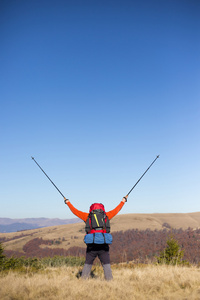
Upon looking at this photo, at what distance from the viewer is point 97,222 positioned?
5746mm

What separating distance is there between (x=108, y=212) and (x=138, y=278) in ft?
6.51

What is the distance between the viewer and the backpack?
5754 mm

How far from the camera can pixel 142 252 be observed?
137ft

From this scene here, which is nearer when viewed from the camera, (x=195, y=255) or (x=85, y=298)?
(x=85, y=298)

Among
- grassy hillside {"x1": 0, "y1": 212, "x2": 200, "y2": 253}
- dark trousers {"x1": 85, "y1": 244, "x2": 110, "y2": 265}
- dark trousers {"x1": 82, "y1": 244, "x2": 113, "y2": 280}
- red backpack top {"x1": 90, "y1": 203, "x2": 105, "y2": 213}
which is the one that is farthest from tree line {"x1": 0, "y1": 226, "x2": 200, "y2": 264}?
red backpack top {"x1": 90, "y1": 203, "x2": 105, "y2": 213}

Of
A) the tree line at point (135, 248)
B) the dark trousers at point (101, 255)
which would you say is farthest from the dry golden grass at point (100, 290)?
the tree line at point (135, 248)

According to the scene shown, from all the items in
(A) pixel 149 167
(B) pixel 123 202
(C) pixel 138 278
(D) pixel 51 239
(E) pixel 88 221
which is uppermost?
(A) pixel 149 167

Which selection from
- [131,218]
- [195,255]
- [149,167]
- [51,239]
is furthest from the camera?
[131,218]

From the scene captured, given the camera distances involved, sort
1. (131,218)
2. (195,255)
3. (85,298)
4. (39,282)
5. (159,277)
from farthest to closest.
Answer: (131,218), (195,255), (159,277), (39,282), (85,298)

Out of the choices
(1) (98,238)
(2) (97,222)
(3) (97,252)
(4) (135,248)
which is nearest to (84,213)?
(2) (97,222)

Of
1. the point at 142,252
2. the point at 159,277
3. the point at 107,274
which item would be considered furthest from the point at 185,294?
the point at 142,252

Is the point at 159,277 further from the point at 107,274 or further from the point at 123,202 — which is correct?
the point at 123,202

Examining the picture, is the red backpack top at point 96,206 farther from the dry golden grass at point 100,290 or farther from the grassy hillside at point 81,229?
the grassy hillside at point 81,229

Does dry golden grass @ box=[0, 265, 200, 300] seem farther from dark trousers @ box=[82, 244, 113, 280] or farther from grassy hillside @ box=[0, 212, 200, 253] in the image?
grassy hillside @ box=[0, 212, 200, 253]
